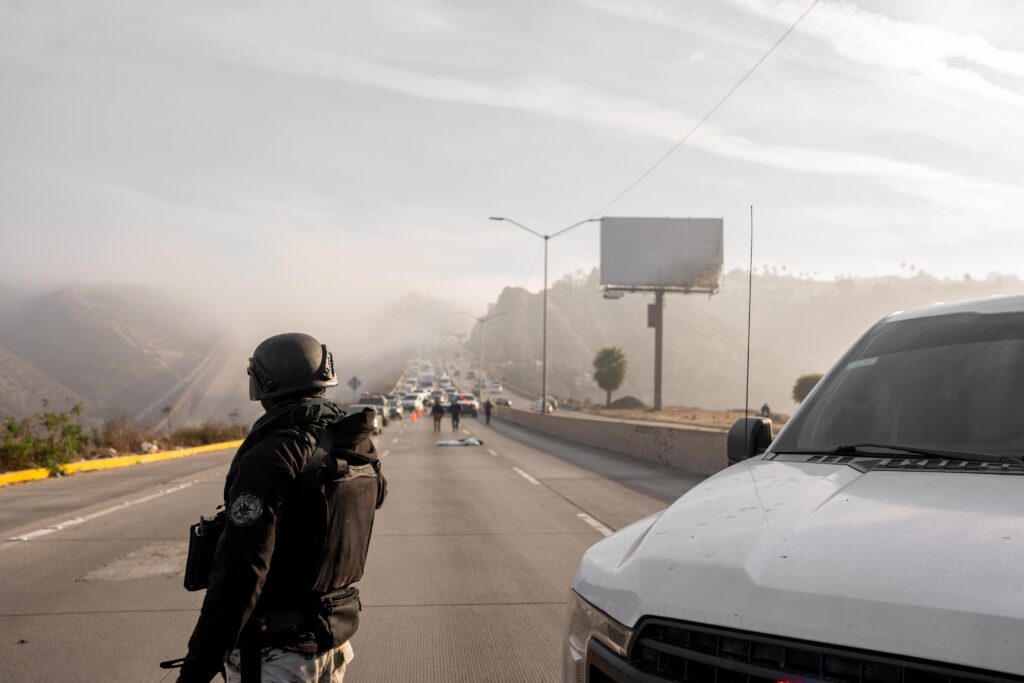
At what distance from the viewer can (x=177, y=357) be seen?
18350cm

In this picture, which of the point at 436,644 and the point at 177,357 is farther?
the point at 177,357

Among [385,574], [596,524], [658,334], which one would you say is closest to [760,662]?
[385,574]

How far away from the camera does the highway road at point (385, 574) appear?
591 centimetres

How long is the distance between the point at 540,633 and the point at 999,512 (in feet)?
15.1

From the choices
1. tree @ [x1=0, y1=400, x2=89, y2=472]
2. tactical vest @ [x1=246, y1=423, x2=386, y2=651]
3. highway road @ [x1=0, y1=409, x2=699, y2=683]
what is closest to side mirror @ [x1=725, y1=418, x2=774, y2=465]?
tactical vest @ [x1=246, y1=423, x2=386, y2=651]

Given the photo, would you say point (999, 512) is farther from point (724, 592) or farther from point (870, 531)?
point (724, 592)

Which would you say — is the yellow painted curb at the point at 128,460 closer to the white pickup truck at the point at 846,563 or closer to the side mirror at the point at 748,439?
the side mirror at the point at 748,439

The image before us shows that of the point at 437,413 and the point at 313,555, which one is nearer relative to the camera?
the point at 313,555

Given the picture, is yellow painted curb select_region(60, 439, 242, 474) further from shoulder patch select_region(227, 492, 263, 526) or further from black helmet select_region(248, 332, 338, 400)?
shoulder patch select_region(227, 492, 263, 526)

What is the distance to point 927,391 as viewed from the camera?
374 centimetres

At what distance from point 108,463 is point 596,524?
16.3 meters

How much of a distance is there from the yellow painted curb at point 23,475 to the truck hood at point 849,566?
18421 millimetres

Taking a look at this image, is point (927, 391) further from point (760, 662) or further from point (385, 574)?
point (385, 574)

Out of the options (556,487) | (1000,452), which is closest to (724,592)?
(1000,452)
